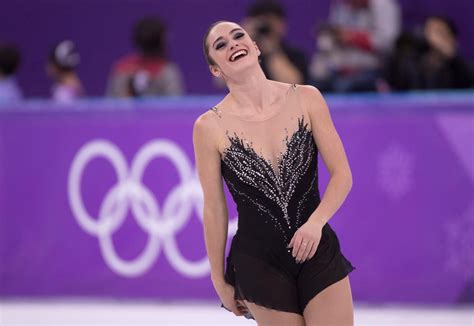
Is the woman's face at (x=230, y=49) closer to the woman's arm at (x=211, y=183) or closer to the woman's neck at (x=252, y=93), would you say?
the woman's neck at (x=252, y=93)

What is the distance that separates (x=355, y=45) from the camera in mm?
8930

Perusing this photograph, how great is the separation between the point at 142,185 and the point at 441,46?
299cm

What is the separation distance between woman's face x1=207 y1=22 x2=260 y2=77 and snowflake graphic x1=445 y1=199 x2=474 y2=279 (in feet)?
11.5

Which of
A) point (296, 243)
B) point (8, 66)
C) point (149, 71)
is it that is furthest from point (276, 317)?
point (8, 66)

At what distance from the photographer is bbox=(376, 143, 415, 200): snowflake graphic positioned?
7496 millimetres

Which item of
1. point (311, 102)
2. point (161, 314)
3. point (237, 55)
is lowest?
point (161, 314)

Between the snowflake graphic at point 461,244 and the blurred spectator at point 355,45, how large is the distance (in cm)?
180

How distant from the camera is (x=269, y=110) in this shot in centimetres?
433

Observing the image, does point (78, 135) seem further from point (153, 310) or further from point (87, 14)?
point (87, 14)

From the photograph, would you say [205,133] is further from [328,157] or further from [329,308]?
[329,308]

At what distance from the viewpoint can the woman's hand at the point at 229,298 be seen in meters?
4.33

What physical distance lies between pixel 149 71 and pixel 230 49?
463 centimetres

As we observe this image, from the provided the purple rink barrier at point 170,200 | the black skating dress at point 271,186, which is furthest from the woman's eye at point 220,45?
the purple rink barrier at point 170,200

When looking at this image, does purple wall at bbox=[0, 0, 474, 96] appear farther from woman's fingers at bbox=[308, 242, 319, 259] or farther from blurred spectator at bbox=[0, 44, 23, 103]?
woman's fingers at bbox=[308, 242, 319, 259]
